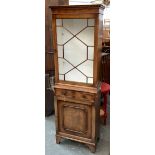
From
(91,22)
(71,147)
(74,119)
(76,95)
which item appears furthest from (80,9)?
(71,147)

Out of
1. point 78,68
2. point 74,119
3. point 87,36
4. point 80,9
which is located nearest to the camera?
point 80,9

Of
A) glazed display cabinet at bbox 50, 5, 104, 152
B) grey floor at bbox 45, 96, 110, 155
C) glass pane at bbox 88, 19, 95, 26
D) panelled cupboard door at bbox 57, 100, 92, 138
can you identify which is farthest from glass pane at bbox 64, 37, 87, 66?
grey floor at bbox 45, 96, 110, 155

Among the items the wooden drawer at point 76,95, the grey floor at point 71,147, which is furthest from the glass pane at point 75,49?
the grey floor at point 71,147

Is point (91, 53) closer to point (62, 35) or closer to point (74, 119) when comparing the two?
point (62, 35)

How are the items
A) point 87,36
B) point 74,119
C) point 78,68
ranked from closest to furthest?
point 87,36
point 78,68
point 74,119

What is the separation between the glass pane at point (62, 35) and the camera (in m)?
1.94

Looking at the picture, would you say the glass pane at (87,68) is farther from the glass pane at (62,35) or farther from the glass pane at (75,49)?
the glass pane at (62,35)

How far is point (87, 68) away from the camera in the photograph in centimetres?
195

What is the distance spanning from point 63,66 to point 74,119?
0.53m

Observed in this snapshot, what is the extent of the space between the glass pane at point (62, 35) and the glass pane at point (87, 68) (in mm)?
278

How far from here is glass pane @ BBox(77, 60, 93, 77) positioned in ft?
6.32

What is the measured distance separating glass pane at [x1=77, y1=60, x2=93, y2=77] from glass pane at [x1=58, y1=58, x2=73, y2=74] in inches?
4.2
